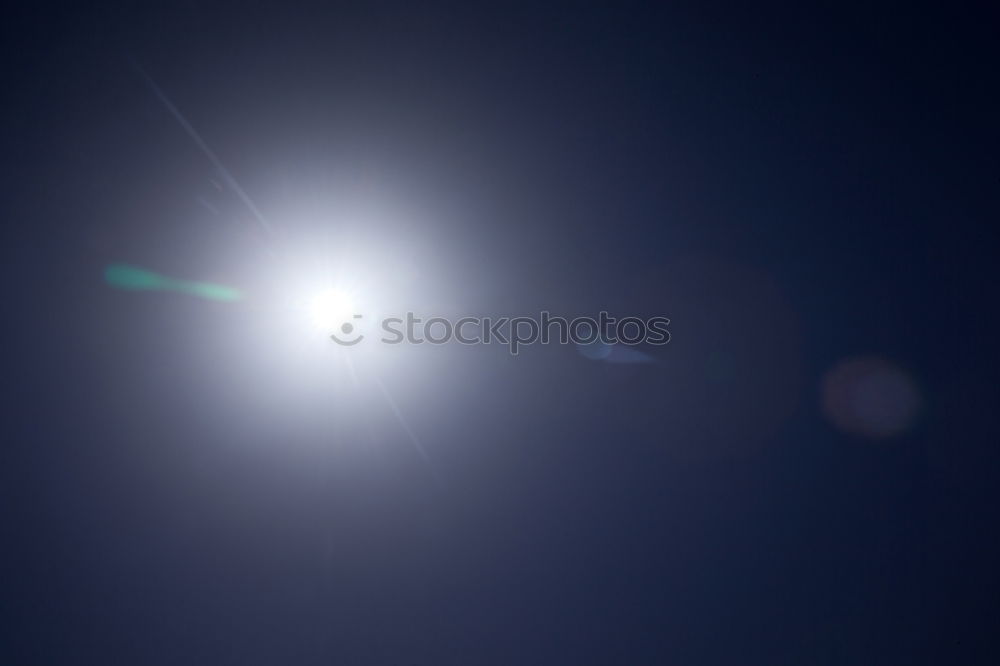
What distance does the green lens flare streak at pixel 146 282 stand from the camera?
1675mm

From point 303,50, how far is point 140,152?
1.85ft

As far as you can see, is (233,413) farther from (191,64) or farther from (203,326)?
(191,64)

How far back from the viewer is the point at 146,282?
5.50 feet

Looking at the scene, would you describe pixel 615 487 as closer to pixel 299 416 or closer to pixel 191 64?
pixel 299 416

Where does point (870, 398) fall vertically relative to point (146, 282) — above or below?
below

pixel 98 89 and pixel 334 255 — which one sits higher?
pixel 98 89

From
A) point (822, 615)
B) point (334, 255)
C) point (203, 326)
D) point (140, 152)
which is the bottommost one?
point (822, 615)

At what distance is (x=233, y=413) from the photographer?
1683 mm

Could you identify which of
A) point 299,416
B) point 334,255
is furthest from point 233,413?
point 334,255

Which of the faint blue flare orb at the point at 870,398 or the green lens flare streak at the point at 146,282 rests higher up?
the green lens flare streak at the point at 146,282

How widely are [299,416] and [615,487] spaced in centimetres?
96

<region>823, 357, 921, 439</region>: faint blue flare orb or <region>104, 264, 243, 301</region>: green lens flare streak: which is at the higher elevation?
<region>104, 264, 243, 301</region>: green lens flare streak

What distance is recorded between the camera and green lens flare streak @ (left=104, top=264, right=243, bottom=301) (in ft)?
5.49

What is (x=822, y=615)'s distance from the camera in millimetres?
1729
